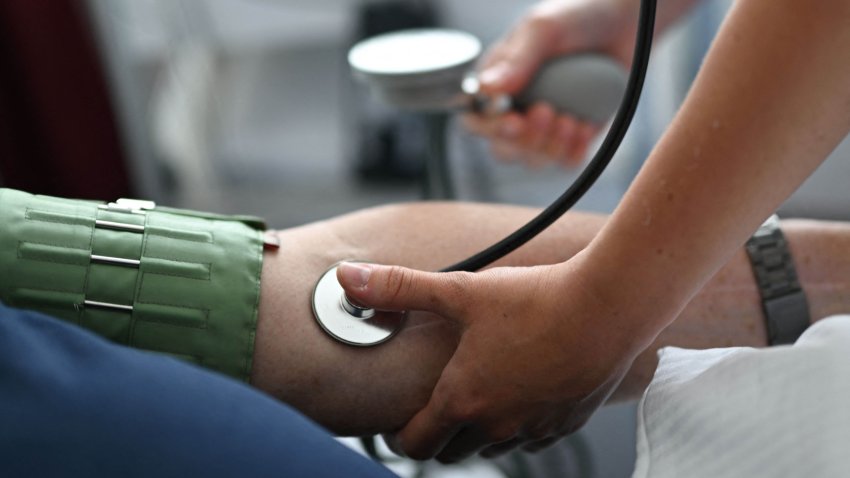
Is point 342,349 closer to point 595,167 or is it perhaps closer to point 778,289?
point 595,167

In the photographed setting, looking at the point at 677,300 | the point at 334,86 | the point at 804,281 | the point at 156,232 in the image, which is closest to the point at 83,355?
the point at 156,232

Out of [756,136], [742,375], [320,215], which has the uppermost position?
[756,136]

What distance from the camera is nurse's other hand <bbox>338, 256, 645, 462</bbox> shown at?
713 mm

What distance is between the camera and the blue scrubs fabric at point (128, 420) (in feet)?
1.88

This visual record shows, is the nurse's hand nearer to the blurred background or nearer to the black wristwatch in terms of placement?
the black wristwatch

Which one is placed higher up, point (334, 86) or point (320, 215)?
point (334, 86)

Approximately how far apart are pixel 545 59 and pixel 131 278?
66cm

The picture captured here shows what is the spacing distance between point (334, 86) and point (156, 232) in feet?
7.26

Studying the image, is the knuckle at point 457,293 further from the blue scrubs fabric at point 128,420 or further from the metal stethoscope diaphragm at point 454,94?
the blue scrubs fabric at point 128,420

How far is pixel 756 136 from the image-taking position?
66 cm

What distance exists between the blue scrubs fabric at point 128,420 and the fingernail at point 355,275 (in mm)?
158

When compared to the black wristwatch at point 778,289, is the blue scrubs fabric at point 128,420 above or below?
below

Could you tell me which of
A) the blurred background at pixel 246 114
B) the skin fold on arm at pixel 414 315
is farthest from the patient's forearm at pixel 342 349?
the blurred background at pixel 246 114

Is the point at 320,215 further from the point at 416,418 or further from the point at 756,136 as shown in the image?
the point at 756,136
